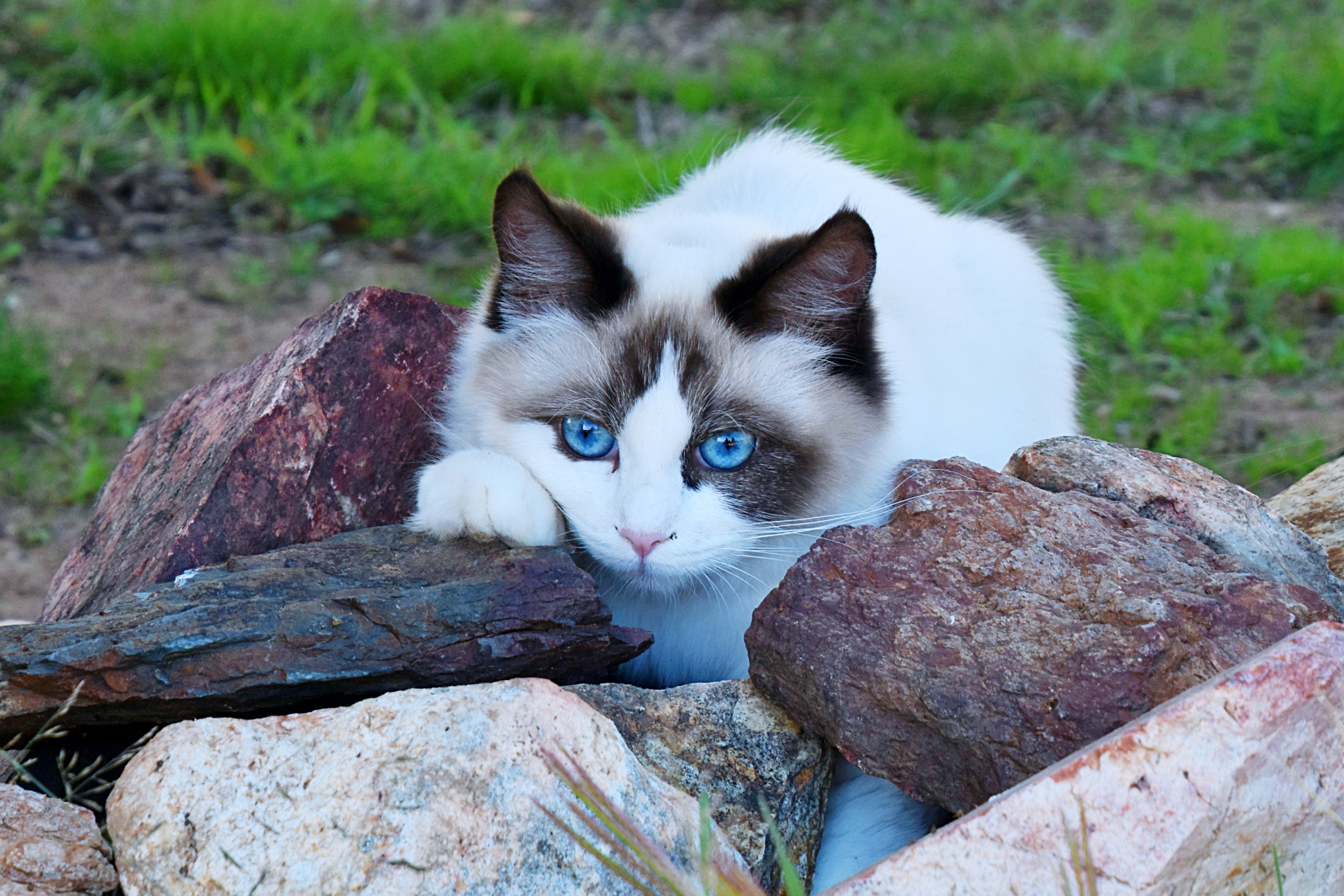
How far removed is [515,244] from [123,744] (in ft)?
3.86

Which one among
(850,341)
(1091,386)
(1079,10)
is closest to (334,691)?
(850,341)

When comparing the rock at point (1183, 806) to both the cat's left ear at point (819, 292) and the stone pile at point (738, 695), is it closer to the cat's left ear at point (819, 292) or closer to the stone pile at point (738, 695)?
the stone pile at point (738, 695)

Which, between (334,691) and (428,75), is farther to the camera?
(428,75)

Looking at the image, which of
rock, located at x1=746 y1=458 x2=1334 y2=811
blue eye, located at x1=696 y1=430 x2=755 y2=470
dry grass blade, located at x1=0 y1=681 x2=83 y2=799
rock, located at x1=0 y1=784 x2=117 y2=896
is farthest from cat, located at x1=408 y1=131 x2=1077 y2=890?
rock, located at x1=0 y1=784 x2=117 y2=896

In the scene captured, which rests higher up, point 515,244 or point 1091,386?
point 515,244

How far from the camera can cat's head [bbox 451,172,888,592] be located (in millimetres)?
2350

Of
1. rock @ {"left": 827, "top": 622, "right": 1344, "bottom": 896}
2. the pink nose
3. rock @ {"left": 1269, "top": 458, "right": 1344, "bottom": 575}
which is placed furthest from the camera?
rock @ {"left": 1269, "top": 458, "right": 1344, "bottom": 575}

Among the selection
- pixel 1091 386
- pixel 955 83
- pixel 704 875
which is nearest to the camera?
pixel 704 875

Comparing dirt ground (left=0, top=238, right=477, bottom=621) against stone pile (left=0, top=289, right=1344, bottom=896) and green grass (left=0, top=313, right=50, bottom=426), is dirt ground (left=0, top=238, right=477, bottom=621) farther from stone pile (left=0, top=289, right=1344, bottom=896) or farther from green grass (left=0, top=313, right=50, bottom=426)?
stone pile (left=0, top=289, right=1344, bottom=896)

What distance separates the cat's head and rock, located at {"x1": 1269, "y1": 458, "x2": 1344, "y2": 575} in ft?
3.33

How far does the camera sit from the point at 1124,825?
1.68 meters

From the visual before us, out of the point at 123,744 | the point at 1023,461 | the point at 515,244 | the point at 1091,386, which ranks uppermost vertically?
the point at 515,244

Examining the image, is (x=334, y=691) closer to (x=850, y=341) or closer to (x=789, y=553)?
(x=789, y=553)

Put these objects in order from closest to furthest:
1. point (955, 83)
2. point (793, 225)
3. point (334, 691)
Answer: point (334, 691) → point (793, 225) → point (955, 83)
